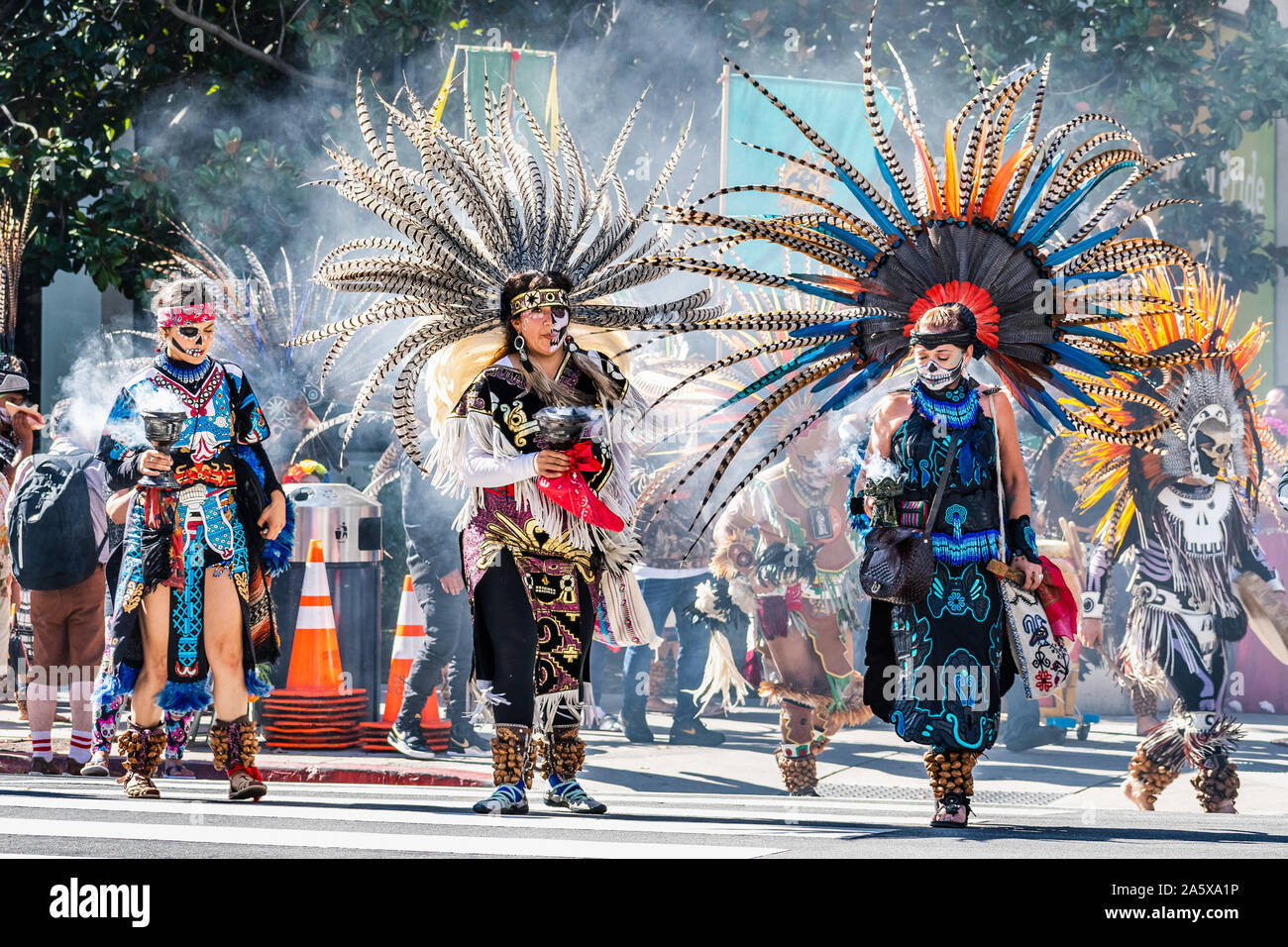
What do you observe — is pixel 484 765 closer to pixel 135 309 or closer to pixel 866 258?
pixel 866 258

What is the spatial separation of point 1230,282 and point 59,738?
1006 centimetres

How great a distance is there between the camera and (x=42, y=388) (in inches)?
520

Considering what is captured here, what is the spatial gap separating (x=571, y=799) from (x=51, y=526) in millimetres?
3549

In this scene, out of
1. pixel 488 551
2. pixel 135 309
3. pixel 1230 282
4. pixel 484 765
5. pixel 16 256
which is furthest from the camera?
pixel 1230 282

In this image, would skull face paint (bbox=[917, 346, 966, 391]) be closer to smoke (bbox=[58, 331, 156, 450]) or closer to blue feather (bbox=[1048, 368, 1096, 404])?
blue feather (bbox=[1048, 368, 1096, 404])

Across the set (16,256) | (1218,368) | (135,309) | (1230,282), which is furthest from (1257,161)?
(16,256)

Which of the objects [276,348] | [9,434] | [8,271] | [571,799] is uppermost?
[8,271]

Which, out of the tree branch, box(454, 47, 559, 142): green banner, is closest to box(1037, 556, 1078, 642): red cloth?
box(454, 47, 559, 142): green banner

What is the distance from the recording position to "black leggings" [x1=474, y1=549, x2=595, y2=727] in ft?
19.2

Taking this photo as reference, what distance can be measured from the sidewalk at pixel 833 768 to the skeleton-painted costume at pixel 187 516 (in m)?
1.67

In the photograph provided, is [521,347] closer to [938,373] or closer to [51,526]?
[938,373]

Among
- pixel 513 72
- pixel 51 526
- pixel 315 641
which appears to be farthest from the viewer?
pixel 513 72

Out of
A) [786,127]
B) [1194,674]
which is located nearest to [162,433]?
[1194,674]

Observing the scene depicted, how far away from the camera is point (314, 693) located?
893 cm
